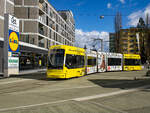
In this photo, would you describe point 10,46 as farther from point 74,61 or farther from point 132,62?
point 132,62

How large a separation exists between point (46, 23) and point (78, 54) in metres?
26.2

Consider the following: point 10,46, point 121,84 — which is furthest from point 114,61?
point 10,46

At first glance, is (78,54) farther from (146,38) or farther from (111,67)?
(146,38)

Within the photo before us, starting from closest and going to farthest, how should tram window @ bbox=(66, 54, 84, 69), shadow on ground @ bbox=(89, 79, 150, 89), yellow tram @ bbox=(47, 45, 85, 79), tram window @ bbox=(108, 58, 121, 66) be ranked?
1. shadow on ground @ bbox=(89, 79, 150, 89)
2. yellow tram @ bbox=(47, 45, 85, 79)
3. tram window @ bbox=(66, 54, 84, 69)
4. tram window @ bbox=(108, 58, 121, 66)

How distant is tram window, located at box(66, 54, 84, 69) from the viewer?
14094 mm

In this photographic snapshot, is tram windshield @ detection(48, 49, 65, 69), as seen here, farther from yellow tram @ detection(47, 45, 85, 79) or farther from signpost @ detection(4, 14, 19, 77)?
signpost @ detection(4, 14, 19, 77)

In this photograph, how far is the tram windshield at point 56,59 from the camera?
535 inches

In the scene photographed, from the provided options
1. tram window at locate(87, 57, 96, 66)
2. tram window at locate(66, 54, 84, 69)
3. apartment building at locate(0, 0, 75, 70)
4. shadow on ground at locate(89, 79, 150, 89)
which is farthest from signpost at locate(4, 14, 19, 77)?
shadow on ground at locate(89, 79, 150, 89)

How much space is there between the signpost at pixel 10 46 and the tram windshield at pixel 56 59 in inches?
228

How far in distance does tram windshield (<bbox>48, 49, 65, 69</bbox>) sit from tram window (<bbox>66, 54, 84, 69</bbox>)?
567 mm

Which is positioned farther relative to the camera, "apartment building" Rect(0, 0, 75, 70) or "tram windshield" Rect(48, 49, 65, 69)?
"apartment building" Rect(0, 0, 75, 70)

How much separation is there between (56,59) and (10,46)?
6.57 m

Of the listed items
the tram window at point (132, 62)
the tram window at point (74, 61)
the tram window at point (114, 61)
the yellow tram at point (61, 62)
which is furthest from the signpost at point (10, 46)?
the tram window at point (132, 62)

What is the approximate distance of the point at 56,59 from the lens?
45.0ft
